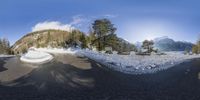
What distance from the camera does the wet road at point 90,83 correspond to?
15.2 meters

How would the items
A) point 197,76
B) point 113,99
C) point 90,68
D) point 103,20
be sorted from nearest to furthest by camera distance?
point 113,99, point 197,76, point 90,68, point 103,20

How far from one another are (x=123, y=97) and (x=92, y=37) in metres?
44.9

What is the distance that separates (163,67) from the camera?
982 inches

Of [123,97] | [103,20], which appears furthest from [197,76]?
[103,20]

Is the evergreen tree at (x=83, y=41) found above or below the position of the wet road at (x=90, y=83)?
above

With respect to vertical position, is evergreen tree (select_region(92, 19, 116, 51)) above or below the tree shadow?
above

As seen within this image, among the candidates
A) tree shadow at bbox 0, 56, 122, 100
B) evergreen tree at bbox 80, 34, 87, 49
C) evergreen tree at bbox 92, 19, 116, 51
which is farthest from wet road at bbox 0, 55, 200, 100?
evergreen tree at bbox 92, 19, 116, 51

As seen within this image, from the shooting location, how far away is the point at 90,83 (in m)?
18.3

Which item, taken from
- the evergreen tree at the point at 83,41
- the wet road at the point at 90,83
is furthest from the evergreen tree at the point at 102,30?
the wet road at the point at 90,83

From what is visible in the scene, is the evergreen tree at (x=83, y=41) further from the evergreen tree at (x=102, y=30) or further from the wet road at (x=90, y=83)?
the wet road at (x=90, y=83)

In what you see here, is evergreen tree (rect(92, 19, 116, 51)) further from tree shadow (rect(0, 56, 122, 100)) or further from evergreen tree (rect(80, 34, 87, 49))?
tree shadow (rect(0, 56, 122, 100))

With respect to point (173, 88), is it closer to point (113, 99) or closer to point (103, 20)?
point (113, 99)

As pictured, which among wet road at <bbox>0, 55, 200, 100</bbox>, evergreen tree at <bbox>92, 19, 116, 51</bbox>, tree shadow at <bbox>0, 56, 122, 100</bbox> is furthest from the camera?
evergreen tree at <bbox>92, 19, 116, 51</bbox>

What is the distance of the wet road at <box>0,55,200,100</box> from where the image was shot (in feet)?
49.8
